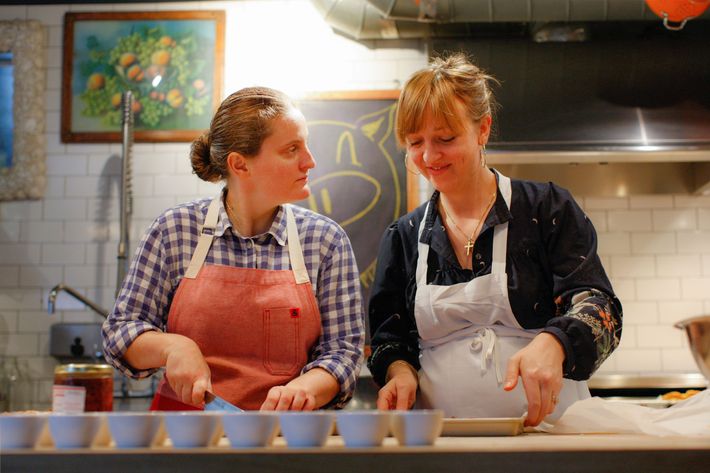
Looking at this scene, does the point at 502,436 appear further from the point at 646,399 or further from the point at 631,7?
the point at 631,7

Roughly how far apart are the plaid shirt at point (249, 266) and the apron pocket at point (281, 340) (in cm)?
5

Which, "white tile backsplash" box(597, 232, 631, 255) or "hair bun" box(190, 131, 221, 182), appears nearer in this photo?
"hair bun" box(190, 131, 221, 182)

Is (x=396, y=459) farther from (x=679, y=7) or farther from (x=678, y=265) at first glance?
(x=678, y=265)

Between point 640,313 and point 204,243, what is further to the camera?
point 640,313

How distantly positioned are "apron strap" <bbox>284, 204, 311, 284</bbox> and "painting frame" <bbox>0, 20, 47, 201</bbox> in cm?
251

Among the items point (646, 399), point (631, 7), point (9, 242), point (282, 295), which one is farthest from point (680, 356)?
point (9, 242)

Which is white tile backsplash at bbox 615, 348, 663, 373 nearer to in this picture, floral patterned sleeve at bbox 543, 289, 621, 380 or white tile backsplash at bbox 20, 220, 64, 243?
floral patterned sleeve at bbox 543, 289, 621, 380

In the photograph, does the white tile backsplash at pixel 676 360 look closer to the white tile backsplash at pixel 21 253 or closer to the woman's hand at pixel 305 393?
the woman's hand at pixel 305 393

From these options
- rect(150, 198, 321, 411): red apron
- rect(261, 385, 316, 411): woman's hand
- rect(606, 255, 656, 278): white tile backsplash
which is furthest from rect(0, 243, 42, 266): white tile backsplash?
rect(606, 255, 656, 278): white tile backsplash

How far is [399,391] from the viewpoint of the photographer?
6.20ft

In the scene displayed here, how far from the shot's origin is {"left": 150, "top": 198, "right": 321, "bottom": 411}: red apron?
1918 millimetres

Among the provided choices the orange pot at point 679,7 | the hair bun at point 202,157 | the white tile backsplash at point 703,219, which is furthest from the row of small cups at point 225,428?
the white tile backsplash at point 703,219

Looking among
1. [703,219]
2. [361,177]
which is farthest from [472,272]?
[703,219]

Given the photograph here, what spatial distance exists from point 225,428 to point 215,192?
3087 mm
